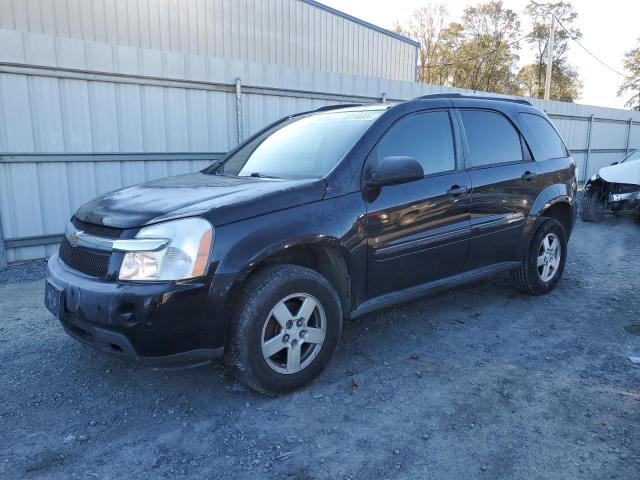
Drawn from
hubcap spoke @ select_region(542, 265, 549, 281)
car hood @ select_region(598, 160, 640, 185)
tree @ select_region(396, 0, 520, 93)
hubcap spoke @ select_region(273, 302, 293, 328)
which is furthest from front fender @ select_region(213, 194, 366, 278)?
tree @ select_region(396, 0, 520, 93)

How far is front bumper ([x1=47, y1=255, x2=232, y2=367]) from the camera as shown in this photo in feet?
8.45

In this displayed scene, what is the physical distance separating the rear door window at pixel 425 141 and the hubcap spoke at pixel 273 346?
142cm

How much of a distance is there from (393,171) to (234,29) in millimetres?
11456

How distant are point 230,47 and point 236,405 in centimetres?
1196

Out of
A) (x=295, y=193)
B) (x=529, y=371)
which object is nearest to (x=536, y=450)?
(x=529, y=371)

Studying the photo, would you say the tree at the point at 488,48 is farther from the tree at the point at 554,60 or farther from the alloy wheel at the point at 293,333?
the alloy wheel at the point at 293,333

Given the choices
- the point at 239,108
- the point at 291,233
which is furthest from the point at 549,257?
the point at 239,108

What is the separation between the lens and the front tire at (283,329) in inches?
111

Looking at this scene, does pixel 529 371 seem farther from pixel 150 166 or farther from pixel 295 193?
pixel 150 166

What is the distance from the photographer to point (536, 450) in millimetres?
2545

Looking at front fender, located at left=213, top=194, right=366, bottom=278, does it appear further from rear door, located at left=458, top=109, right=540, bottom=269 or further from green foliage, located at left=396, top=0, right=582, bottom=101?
green foliage, located at left=396, top=0, right=582, bottom=101

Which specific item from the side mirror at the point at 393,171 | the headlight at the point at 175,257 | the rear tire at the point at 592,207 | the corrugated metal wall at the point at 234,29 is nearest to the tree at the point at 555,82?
the corrugated metal wall at the point at 234,29

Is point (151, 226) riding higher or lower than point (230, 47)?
lower

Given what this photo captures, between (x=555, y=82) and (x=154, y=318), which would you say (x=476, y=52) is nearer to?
(x=555, y=82)
